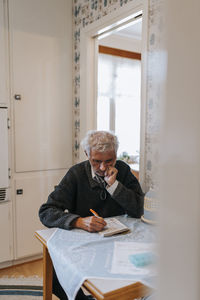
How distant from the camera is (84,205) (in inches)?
64.3

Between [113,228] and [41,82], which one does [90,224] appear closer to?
[113,228]

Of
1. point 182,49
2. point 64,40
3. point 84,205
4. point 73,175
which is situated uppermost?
point 64,40

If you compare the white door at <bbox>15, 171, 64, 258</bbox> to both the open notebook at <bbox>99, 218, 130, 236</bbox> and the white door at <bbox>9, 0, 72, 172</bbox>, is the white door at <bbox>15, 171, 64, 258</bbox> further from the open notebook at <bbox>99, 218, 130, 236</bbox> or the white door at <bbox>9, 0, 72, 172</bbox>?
the open notebook at <bbox>99, 218, 130, 236</bbox>

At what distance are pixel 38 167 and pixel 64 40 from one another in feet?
4.22

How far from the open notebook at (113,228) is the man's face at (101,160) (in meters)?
0.33

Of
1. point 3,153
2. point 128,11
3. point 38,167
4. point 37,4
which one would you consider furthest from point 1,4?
point 38,167

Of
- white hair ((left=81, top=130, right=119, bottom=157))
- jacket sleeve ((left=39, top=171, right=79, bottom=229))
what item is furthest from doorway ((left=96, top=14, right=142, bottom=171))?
jacket sleeve ((left=39, top=171, right=79, bottom=229))

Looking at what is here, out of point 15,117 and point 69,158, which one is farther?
point 69,158

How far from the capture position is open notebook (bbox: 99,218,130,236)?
1301mm

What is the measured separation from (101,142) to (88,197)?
13.9 inches

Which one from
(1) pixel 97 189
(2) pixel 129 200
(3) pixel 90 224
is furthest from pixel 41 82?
(3) pixel 90 224

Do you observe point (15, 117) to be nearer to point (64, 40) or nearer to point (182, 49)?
point (64, 40)

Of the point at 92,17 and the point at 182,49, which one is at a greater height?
the point at 92,17

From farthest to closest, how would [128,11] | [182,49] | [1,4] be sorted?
[1,4] < [128,11] < [182,49]
